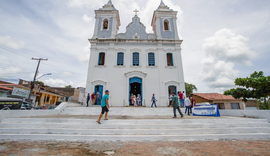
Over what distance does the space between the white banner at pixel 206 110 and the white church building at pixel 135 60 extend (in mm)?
5022

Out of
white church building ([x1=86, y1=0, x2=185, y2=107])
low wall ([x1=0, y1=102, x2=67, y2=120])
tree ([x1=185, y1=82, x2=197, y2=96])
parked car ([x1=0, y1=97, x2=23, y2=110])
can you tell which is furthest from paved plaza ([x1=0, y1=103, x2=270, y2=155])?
tree ([x1=185, y1=82, x2=197, y2=96])

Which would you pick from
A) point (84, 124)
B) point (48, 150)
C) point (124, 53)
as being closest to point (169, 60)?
point (124, 53)

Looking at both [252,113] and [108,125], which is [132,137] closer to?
[108,125]

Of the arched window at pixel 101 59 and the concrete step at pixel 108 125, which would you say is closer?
the concrete step at pixel 108 125

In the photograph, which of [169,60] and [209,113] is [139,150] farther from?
[169,60]

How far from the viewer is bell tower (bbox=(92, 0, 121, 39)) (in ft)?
51.7

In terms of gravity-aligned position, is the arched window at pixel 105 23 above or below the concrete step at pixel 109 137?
above

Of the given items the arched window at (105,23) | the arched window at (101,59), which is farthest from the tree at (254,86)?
the arched window at (105,23)

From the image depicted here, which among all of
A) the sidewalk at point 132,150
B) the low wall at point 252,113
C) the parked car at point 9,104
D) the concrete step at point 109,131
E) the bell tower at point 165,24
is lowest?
the sidewalk at point 132,150

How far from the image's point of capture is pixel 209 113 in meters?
7.87

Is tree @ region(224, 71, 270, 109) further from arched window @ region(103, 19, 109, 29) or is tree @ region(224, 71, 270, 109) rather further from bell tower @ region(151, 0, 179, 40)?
arched window @ region(103, 19, 109, 29)

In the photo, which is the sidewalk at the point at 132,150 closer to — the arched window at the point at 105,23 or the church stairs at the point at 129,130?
the church stairs at the point at 129,130

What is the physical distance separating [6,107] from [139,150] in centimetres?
875

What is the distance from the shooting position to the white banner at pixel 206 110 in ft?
25.3
